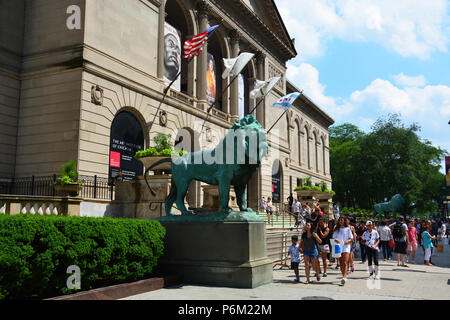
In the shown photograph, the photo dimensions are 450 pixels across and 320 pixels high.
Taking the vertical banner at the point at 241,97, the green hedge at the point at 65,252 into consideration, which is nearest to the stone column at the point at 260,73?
the vertical banner at the point at 241,97

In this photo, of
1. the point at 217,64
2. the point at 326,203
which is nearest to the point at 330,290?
Answer: the point at 326,203

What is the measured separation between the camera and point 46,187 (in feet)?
62.6

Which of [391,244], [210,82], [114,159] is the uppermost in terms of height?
[210,82]

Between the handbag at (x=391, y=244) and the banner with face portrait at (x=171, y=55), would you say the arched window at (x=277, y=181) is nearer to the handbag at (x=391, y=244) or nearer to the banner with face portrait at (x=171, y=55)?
the banner with face portrait at (x=171, y=55)

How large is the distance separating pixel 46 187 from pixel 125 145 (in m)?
5.11

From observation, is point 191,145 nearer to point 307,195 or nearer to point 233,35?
point 233,35

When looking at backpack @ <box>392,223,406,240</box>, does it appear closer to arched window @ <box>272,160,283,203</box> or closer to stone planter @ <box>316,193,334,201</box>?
stone planter @ <box>316,193,334,201</box>

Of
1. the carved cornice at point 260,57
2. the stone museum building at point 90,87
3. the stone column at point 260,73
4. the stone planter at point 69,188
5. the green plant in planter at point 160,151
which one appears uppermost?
the carved cornice at point 260,57

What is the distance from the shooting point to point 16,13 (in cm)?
2191

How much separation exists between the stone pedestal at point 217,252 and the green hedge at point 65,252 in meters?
0.95

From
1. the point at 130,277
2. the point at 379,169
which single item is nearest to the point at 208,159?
the point at 130,277

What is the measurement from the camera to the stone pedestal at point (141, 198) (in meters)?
16.6

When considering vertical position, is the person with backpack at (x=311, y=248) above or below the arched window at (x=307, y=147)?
below

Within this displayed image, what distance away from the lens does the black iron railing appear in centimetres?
1853
